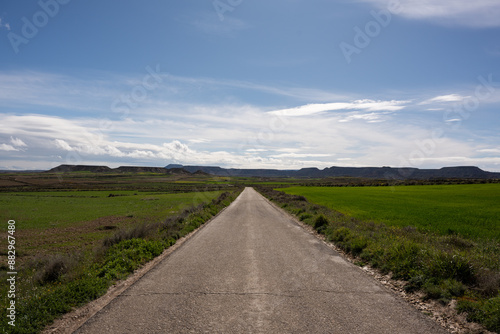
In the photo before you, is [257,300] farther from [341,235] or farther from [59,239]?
[59,239]

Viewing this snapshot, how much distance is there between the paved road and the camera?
5.49m

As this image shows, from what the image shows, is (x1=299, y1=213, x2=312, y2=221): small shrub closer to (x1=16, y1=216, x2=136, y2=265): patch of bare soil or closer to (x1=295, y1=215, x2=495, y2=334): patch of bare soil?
(x1=295, y1=215, x2=495, y2=334): patch of bare soil

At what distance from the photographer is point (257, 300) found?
674cm

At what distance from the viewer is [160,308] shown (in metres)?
6.30

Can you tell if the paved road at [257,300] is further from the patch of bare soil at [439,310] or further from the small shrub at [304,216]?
the small shrub at [304,216]

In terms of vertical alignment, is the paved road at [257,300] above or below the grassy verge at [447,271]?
below

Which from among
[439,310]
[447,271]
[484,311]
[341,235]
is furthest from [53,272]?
[341,235]

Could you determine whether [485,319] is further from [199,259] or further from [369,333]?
[199,259]

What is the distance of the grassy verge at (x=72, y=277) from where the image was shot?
599cm

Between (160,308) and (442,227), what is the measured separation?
716 inches

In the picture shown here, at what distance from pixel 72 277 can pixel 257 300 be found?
566cm

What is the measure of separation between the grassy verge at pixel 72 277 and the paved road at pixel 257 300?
0.89m

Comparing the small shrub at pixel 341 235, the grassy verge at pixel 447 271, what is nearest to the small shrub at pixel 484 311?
the grassy verge at pixel 447 271

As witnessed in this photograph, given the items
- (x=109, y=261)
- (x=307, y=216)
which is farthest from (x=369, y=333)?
(x=307, y=216)
